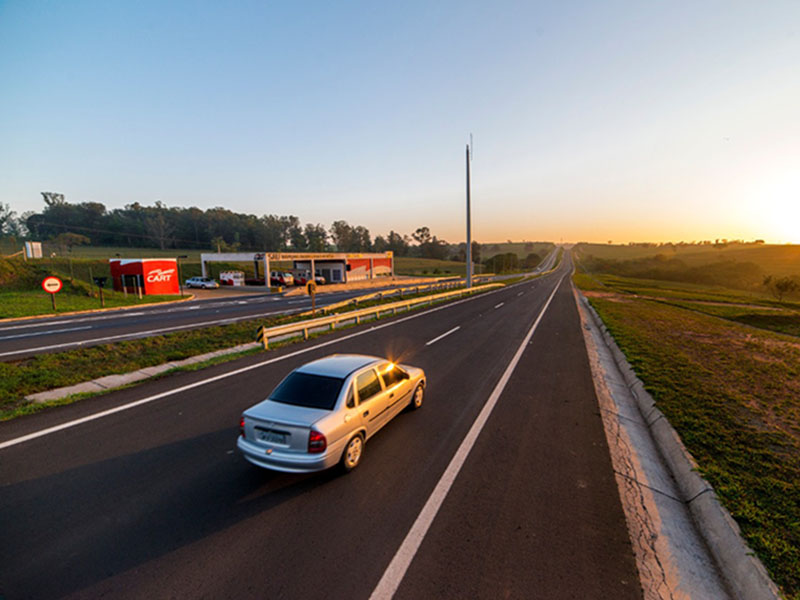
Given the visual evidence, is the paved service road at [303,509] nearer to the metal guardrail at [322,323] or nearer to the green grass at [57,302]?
the metal guardrail at [322,323]

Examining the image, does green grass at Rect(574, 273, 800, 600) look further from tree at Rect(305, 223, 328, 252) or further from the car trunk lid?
tree at Rect(305, 223, 328, 252)

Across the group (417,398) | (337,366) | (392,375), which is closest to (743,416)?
(417,398)

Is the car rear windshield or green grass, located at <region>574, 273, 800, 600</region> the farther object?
→ the car rear windshield

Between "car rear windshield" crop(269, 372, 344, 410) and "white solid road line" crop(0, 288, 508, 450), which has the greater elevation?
"car rear windshield" crop(269, 372, 344, 410)

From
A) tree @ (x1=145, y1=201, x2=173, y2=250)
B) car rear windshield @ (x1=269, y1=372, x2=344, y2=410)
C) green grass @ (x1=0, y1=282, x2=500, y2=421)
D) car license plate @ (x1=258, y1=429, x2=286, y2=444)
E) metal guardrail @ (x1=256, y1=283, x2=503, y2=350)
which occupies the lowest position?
green grass @ (x1=0, y1=282, x2=500, y2=421)

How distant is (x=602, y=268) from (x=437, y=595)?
14288 centimetres

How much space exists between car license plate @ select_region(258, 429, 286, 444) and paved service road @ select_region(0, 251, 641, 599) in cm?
71

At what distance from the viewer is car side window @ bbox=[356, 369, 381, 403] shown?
5836mm

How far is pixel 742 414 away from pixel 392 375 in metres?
7.44

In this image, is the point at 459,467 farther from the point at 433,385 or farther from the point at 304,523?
the point at 433,385

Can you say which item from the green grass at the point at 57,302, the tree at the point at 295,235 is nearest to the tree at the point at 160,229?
the tree at the point at 295,235

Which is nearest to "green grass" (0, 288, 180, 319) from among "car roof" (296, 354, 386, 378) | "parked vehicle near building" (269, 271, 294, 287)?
"parked vehicle near building" (269, 271, 294, 287)

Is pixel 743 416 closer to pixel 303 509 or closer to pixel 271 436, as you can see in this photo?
pixel 303 509

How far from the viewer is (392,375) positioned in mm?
6883
